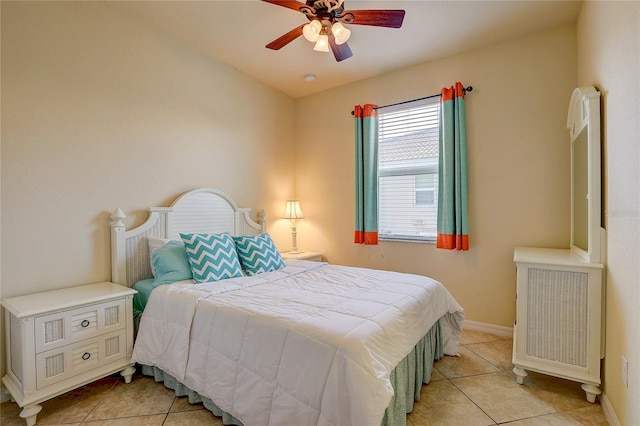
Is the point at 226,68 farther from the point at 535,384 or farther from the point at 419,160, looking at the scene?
the point at 535,384

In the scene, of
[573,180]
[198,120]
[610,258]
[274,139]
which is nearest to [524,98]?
[573,180]

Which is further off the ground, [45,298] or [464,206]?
[464,206]

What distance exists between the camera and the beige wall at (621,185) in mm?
1374

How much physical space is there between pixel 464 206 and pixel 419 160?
725 millimetres

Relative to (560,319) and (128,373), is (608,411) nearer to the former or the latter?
(560,319)

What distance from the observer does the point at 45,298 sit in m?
1.90

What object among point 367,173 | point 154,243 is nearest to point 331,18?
point 367,173

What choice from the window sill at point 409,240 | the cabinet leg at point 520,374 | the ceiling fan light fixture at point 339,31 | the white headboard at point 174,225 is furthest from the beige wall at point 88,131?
the cabinet leg at point 520,374

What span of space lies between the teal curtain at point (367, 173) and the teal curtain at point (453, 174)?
0.73 m

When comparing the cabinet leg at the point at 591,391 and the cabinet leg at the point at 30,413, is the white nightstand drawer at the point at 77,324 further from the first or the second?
the cabinet leg at the point at 591,391

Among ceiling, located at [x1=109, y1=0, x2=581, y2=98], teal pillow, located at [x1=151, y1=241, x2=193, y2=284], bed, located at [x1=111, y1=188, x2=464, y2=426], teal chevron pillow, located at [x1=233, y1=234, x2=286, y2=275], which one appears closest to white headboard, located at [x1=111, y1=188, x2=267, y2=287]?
bed, located at [x1=111, y1=188, x2=464, y2=426]

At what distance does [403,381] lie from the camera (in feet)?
5.39

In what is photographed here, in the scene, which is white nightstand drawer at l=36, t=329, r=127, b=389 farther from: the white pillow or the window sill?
the window sill

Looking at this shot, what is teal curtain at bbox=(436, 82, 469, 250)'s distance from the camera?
2.96m
